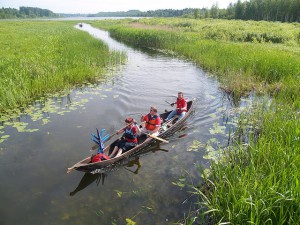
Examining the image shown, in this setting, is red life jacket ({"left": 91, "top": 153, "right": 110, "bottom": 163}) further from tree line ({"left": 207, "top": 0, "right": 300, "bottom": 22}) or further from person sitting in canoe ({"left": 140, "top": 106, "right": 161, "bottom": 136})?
tree line ({"left": 207, "top": 0, "right": 300, "bottom": 22})

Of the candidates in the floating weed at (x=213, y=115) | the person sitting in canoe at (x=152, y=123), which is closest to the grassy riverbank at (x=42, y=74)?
the person sitting in canoe at (x=152, y=123)

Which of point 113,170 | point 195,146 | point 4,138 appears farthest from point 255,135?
point 4,138

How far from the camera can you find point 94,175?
22.7ft

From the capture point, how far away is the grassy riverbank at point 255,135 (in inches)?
158

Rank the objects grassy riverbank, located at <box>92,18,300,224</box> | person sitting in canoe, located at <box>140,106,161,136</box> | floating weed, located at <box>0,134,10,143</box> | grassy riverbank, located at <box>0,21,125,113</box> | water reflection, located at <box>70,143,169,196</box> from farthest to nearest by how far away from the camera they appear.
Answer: grassy riverbank, located at <box>0,21,125,113</box> < person sitting in canoe, located at <box>140,106,161,136</box> < floating weed, located at <box>0,134,10,143</box> < water reflection, located at <box>70,143,169,196</box> < grassy riverbank, located at <box>92,18,300,224</box>

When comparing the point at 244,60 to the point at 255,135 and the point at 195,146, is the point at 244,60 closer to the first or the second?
the point at 255,135

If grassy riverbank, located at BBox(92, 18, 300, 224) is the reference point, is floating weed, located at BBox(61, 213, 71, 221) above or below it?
below

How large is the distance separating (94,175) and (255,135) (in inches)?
209

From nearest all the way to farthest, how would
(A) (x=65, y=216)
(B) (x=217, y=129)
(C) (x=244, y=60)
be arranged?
(A) (x=65, y=216)
(B) (x=217, y=129)
(C) (x=244, y=60)

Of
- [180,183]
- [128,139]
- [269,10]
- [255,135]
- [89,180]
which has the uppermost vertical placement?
[269,10]

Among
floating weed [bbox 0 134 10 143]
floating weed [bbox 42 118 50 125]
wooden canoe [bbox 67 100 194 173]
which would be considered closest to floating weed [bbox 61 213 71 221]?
wooden canoe [bbox 67 100 194 173]

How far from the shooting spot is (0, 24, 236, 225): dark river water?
5547mm

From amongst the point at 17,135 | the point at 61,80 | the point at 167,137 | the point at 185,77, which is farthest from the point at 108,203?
the point at 185,77

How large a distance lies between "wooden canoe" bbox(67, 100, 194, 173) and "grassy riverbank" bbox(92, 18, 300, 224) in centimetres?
235
